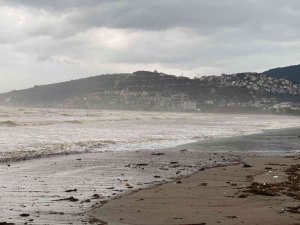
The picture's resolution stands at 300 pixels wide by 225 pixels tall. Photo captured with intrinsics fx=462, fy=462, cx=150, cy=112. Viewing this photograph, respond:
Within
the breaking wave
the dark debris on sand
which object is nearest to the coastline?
the breaking wave

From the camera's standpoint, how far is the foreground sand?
10.0 m

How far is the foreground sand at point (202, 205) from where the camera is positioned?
10.0m

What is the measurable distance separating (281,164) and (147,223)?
42.8 feet

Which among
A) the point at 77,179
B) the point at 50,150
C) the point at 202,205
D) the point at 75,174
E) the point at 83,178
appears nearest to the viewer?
the point at 202,205

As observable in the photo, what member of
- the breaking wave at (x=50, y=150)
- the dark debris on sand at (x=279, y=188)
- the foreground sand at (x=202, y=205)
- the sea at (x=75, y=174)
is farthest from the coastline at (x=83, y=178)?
the dark debris on sand at (x=279, y=188)

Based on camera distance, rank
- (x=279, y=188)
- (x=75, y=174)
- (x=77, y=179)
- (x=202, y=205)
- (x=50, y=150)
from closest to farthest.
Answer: (x=202, y=205), (x=279, y=188), (x=77, y=179), (x=75, y=174), (x=50, y=150)

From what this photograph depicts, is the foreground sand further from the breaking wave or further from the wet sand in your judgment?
the breaking wave

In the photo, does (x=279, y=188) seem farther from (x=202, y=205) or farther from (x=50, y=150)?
(x=50, y=150)

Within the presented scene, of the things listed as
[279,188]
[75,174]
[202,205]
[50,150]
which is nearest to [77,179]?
[75,174]

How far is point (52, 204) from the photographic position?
11805 mm

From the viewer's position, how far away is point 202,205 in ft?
38.3

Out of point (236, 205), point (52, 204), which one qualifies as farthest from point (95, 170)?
point (236, 205)

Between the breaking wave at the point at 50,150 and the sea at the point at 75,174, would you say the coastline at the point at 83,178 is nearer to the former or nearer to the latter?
the sea at the point at 75,174

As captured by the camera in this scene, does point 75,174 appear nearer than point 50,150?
Yes
